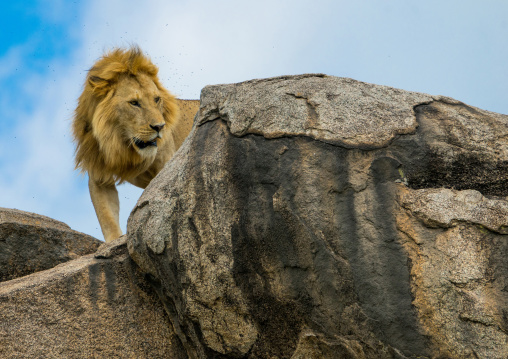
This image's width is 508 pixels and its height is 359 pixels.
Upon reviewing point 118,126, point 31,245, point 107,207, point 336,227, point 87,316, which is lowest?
point 87,316

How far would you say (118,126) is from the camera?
608cm

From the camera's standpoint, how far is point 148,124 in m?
5.84

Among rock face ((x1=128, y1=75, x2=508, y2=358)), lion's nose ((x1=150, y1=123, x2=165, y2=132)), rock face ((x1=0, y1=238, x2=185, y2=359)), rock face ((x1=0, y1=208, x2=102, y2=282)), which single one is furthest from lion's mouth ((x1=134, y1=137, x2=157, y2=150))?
rock face ((x1=128, y1=75, x2=508, y2=358))

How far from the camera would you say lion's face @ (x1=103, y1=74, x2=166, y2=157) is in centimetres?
587

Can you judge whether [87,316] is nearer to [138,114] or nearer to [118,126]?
[138,114]

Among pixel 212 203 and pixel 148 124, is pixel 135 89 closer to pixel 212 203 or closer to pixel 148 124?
pixel 148 124

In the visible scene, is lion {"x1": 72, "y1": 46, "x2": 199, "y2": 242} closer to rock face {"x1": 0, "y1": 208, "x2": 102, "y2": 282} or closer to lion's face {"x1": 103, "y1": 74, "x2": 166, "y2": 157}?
lion's face {"x1": 103, "y1": 74, "x2": 166, "y2": 157}

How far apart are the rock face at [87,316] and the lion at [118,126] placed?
1798mm

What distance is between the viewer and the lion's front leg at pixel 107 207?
5.89 meters

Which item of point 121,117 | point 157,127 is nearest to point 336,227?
point 157,127

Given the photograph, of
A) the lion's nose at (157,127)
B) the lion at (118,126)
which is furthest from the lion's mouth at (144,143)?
the lion's nose at (157,127)

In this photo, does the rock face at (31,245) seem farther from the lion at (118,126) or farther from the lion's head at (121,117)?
the lion's head at (121,117)

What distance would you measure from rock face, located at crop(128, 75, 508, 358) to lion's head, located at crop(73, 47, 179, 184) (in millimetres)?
2250

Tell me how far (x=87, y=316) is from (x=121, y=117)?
2.51m
